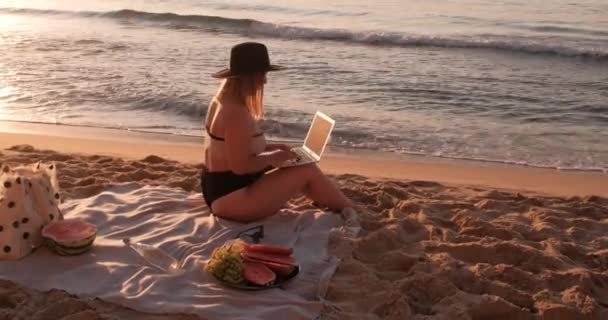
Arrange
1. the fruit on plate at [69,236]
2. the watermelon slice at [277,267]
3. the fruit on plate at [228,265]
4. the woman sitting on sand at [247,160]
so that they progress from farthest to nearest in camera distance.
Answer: the woman sitting on sand at [247,160], the fruit on plate at [69,236], the watermelon slice at [277,267], the fruit on plate at [228,265]

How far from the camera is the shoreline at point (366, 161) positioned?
7.04 metres

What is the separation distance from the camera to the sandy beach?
411 cm

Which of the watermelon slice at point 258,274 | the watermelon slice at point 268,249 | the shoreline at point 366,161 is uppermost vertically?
the watermelon slice at point 268,249

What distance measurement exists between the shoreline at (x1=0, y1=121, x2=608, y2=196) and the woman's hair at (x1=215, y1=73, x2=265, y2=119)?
241 cm

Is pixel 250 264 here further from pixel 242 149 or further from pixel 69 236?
pixel 69 236

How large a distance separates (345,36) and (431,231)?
38.9ft

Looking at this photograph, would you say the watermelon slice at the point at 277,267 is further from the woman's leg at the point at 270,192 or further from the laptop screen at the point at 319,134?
the laptop screen at the point at 319,134

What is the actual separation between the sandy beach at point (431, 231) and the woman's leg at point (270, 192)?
0.50 meters

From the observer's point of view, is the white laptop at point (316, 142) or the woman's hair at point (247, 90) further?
the white laptop at point (316, 142)

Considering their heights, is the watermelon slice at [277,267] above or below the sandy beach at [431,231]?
above

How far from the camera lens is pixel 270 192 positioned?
5.11 m

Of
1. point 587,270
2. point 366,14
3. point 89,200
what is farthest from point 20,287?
point 366,14

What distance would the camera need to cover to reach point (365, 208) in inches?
224

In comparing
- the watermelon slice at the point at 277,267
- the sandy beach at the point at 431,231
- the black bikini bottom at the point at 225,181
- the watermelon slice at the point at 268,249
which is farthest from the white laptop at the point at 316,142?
the watermelon slice at the point at 277,267
